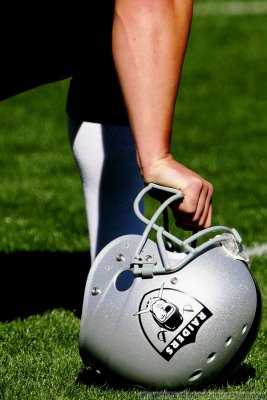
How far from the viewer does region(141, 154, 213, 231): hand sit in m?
2.59

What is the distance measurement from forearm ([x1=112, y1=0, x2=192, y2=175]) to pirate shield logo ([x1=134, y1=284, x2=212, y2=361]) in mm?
353

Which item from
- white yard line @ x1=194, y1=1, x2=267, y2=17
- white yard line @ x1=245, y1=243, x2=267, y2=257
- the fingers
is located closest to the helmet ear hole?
the fingers

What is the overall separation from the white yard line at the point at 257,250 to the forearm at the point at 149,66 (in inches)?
71.3

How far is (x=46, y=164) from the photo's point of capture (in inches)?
241

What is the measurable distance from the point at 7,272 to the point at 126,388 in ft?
4.91

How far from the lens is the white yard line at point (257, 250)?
14.4 ft

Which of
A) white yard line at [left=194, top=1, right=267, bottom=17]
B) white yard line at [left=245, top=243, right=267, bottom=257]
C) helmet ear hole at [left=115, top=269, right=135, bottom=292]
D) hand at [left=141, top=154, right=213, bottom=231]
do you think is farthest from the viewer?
white yard line at [left=194, top=1, right=267, bottom=17]

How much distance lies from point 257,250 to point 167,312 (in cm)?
190

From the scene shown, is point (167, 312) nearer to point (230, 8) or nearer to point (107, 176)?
point (107, 176)

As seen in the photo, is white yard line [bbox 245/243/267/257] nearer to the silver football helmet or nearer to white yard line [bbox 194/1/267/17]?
the silver football helmet

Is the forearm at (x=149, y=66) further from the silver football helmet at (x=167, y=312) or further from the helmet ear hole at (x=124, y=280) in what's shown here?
the helmet ear hole at (x=124, y=280)

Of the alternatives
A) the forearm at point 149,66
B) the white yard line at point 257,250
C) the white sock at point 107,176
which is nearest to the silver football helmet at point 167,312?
the forearm at point 149,66

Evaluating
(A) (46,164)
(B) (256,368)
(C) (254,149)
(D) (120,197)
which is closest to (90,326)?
(B) (256,368)

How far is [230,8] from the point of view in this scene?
11664mm
